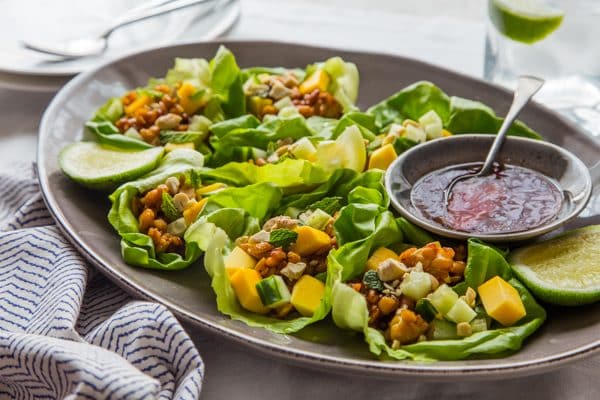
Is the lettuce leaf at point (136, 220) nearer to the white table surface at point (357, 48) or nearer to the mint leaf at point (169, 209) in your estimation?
the mint leaf at point (169, 209)

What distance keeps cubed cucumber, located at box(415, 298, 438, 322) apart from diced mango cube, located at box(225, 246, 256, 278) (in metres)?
0.61

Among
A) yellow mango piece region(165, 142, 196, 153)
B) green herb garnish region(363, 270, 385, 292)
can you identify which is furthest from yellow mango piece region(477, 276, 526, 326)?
yellow mango piece region(165, 142, 196, 153)

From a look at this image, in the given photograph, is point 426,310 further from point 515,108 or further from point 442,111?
point 442,111

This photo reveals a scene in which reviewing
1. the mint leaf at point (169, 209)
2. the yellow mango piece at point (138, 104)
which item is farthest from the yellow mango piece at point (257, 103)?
the mint leaf at point (169, 209)

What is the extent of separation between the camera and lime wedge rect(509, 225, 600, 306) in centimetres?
287

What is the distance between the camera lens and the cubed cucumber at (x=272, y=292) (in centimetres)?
293

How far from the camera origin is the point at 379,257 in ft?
10.0

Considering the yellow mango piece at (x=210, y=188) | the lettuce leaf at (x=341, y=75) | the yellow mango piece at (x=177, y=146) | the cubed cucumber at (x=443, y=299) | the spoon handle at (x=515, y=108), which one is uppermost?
the spoon handle at (x=515, y=108)

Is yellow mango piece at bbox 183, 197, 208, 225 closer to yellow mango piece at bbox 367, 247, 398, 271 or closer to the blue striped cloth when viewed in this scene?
the blue striped cloth

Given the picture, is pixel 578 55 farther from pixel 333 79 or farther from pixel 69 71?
pixel 69 71

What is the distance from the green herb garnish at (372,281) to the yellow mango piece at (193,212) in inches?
29.6

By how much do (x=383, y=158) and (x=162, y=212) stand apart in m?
0.91

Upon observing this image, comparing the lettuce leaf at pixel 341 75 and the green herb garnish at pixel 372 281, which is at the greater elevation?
the green herb garnish at pixel 372 281

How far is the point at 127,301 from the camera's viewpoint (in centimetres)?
320
